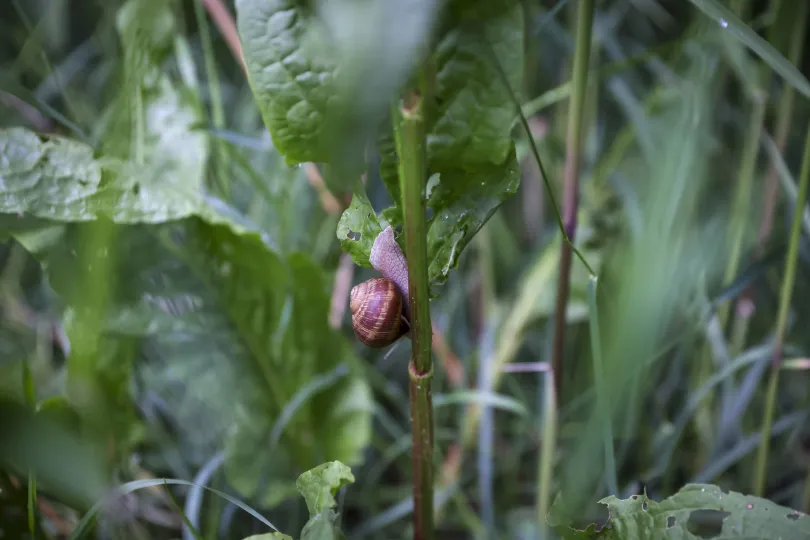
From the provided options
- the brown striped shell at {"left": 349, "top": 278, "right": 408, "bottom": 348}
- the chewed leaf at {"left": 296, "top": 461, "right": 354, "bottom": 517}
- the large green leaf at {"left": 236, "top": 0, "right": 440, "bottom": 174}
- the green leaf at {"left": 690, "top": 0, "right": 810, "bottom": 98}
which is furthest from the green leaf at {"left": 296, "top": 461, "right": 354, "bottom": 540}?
the green leaf at {"left": 690, "top": 0, "right": 810, "bottom": 98}

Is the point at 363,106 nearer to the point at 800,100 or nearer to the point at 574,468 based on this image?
the point at 574,468

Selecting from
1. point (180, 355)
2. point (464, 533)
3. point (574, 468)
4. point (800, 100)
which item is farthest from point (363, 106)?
point (800, 100)

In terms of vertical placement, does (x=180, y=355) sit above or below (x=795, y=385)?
above

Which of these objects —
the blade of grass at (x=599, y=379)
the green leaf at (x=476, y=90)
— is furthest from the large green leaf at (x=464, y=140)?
the blade of grass at (x=599, y=379)

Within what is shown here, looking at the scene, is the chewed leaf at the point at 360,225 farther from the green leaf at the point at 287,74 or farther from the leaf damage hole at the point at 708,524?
the leaf damage hole at the point at 708,524

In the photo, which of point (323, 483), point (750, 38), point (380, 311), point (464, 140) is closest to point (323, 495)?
point (323, 483)

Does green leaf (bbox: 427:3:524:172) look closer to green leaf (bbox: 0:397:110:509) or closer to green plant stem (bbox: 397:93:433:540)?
green plant stem (bbox: 397:93:433:540)
